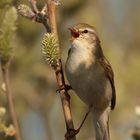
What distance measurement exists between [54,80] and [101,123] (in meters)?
0.67

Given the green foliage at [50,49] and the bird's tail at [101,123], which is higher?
the green foliage at [50,49]

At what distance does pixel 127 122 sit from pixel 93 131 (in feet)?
1.04

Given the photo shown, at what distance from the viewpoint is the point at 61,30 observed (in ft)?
16.8

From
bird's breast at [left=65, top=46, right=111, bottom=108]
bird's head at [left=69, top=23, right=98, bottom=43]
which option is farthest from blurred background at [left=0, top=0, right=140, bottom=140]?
bird's head at [left=69, top=23, right=98, bottom=43]

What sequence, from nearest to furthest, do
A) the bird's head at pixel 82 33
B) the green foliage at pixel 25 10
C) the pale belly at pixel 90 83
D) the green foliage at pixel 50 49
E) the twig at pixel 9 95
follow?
the twig at pixel 9 95 < the green foliage at pixel 50 49 < the green foliage at pixel 25 10 < the bird's head at pixel 82 33 < the pale belly at pixel 90 83

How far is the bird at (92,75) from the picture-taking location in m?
4.08

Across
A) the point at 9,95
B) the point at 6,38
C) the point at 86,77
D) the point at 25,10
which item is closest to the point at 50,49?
the point at 25,10

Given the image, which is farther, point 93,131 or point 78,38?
point 93,131

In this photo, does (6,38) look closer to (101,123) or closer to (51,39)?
(51,39)

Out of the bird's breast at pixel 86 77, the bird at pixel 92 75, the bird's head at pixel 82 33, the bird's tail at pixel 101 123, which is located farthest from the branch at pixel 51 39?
the bird's tail at pixel 101 123

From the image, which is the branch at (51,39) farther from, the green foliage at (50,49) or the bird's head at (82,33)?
the bird's head at (82,33)

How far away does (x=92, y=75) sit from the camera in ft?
14.2

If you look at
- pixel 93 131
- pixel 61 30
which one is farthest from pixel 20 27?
pixel 93 131

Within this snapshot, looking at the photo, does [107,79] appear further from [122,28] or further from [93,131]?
[122,28]
